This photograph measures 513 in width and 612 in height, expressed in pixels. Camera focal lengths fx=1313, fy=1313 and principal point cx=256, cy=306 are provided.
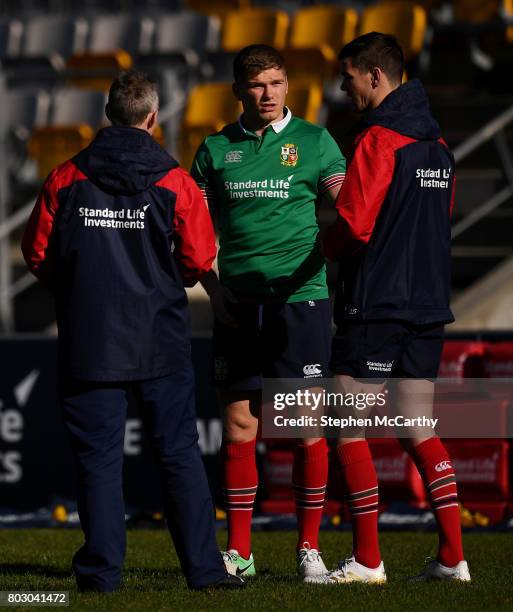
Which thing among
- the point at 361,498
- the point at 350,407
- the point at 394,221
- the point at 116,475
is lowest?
the point at 361,498

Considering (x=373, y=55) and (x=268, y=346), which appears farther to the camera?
(x=268, y=346)

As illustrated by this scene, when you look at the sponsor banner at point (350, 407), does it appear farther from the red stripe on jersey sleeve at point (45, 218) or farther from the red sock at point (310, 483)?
the red stripe on jersey sleeve at point (45, 218)

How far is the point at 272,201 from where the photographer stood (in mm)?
5480

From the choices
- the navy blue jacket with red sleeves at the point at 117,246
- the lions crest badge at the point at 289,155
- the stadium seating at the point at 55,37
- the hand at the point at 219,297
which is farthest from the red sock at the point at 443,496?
the stadium seating at the point at 55,37

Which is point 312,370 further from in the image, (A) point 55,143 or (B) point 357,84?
(A) point 55,143

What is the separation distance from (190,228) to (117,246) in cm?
28

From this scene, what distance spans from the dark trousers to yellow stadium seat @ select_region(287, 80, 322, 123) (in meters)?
7.46

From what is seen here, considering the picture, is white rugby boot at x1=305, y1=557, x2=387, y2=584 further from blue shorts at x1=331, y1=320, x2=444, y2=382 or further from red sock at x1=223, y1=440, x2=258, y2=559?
blue shorts at x1=331, y1=320, x2=444, y2=382

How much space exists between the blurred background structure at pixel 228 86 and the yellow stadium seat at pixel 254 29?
0.01 m

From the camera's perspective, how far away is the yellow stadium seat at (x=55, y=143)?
1293cm

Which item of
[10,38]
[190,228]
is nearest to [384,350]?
[190,228]

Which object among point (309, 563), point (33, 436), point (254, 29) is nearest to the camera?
point (309, 563)

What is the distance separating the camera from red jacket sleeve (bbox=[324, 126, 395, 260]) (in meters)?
4.99

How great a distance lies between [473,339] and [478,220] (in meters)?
3.07
